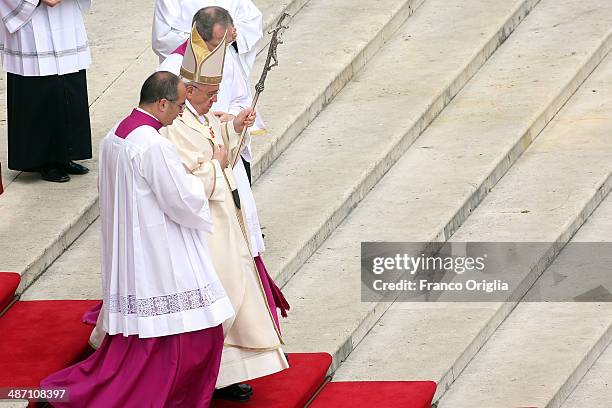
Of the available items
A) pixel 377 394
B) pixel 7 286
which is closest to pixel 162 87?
pixel 7 286

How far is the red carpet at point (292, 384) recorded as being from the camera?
7.76 m

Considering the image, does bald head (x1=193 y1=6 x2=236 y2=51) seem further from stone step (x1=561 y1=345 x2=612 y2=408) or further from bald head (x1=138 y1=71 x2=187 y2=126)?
stone step (x1=561 y1=345 x2=612 y2=408)

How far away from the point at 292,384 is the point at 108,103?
9.72 ft

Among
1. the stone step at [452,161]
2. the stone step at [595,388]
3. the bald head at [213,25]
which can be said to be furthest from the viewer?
the stone step at [452,161]

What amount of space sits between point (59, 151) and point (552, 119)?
3159mm

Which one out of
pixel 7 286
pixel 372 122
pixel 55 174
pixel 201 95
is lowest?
pixel 7 286

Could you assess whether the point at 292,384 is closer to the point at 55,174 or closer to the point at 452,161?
the point at 55,174

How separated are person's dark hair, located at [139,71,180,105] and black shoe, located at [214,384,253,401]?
4.78 ft

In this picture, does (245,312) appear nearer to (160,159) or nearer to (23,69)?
(160,159)

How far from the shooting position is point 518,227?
31.1ft

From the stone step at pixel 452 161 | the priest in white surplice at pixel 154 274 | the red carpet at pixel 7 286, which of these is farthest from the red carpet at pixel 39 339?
the stone step at pixel 452 161

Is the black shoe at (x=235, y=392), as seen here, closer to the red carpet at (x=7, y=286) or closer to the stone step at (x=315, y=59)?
the red carpet at (x=7, y=286)

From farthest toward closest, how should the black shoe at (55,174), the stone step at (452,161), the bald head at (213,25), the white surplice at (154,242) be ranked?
the black shoe at (55,174) < the stone step at (452,161) < the bald head at (213,25) < the white surplice at (154,242)

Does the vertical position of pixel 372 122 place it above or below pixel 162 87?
below
